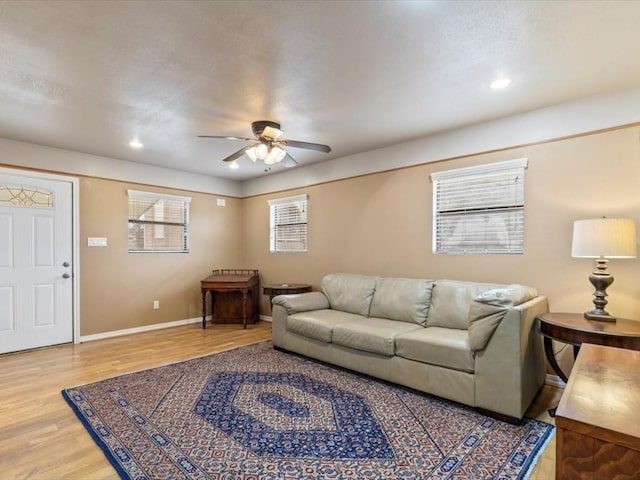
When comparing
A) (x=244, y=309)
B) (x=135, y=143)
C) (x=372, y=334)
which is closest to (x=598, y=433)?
(x=372, y=334)

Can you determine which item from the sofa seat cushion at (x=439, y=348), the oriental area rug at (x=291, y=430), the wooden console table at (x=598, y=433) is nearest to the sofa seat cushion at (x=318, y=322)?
the oriental area rug at (x=291, y=430)

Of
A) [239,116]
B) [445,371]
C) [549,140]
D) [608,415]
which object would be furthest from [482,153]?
[608,415]

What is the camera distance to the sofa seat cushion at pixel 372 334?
3.01 meters

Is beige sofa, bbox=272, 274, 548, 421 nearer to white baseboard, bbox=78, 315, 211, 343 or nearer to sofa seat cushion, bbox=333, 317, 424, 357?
sofa seat cushion, bbox=333, 317, 424, 357

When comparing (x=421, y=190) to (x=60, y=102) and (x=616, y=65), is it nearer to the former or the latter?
(x=616, y=65)

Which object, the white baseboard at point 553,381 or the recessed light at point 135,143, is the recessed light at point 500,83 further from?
the recessed light at point 135,143

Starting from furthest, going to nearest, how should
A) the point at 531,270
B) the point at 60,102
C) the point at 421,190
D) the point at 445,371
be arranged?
1. the point at 421,190
2. the point at 531,270
3. the point at 60,102
4. the point at 445,371

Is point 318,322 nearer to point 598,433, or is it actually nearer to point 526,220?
point 526,220

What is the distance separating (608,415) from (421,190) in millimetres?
3307

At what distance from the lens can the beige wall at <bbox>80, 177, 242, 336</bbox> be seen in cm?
464

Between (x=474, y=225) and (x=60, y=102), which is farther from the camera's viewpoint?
(x=474, y=225)

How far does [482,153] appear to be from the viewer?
11.5 ft

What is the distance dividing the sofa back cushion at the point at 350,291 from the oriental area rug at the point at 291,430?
2.97 feet

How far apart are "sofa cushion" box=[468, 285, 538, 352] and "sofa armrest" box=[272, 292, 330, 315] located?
1.97 metres
